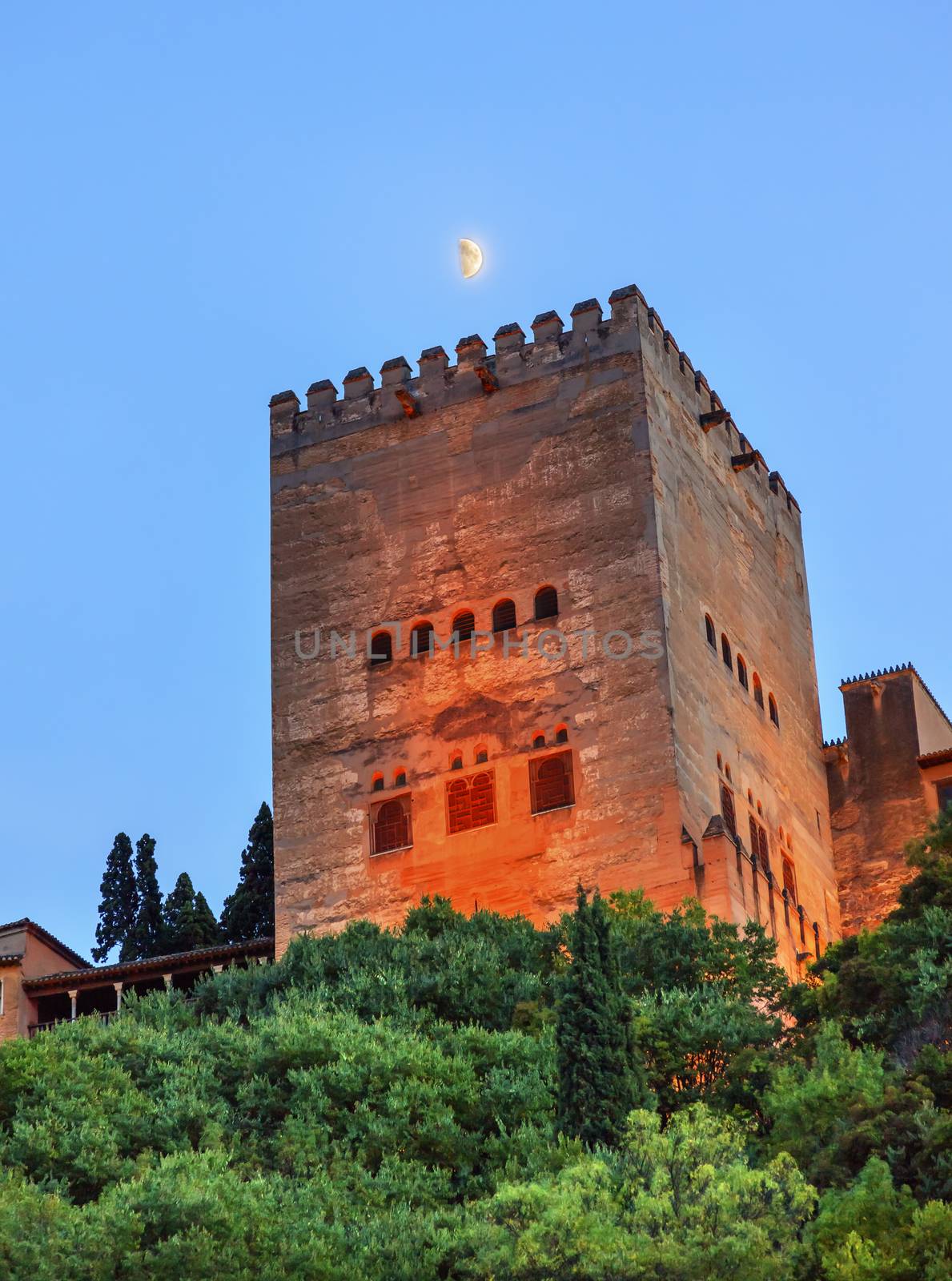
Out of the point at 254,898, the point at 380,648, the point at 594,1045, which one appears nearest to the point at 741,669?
the point at 380,648

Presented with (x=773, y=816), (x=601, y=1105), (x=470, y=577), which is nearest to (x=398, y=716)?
(x=470, y=577)

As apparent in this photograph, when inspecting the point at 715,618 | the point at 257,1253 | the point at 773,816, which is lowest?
the point at 257,1253

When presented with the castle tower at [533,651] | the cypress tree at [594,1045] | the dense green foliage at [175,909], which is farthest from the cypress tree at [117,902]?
the cypress tree at [594,1045]

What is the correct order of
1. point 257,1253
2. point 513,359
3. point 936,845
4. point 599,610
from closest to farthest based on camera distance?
point 257,1253 < point 936,845 < point 599,610 < point 513,359

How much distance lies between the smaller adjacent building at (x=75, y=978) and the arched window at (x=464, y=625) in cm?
618

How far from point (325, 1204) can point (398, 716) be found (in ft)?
59.2

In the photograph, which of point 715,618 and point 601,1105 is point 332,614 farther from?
point 601,1105

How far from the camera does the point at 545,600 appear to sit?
2084 inches

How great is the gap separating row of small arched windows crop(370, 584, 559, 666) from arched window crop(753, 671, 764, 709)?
503 centimetres

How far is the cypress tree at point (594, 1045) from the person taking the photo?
3588 cm

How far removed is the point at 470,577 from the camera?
53750 mm

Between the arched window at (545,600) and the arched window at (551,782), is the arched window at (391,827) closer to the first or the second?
the arched window at (551,782)

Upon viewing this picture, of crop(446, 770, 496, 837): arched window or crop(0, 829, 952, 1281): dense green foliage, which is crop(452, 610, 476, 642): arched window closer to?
crop(446, 770, 496, 837): arched window

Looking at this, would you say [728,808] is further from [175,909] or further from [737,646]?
[175,909]
